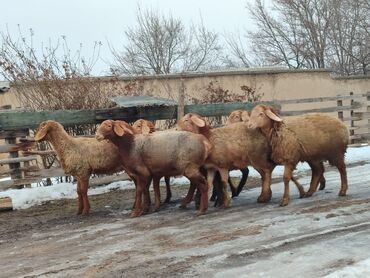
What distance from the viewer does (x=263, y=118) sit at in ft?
29.0

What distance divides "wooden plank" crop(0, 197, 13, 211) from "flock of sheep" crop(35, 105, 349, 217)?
5.04 feet

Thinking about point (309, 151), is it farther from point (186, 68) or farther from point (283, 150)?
point (186, 68)

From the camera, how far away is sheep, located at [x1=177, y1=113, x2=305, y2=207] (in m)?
8.78

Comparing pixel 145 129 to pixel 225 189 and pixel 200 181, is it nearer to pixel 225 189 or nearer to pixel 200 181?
pixel 200 181

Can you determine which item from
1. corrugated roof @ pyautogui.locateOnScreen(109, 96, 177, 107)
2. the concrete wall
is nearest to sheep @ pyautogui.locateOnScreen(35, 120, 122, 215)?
corrugated roof @ pyautogui.locateOnScreen(109, 96, 177, 107)

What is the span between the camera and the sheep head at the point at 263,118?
8.81 meters

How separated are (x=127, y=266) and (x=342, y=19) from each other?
34078 mm

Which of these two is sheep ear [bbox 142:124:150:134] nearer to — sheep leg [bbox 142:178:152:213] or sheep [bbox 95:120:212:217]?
sheep [bbox 95:120:212:217]

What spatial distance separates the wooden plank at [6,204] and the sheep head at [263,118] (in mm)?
4464

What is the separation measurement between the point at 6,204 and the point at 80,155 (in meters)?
1.87

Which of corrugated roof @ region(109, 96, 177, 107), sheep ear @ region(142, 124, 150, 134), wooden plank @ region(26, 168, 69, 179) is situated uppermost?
corrugated roof @ region(109, 96, 177, 107)

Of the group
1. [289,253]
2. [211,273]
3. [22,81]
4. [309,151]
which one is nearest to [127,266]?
[211,273]

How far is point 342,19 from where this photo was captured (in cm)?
3659

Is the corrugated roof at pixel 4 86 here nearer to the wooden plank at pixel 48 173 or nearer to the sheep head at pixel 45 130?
the wooden plank at pixel 48 173
